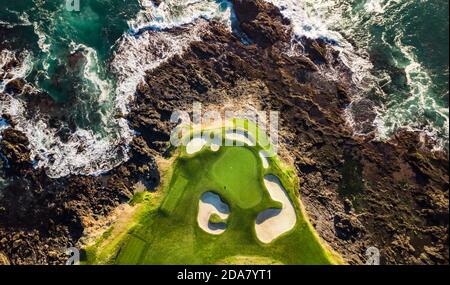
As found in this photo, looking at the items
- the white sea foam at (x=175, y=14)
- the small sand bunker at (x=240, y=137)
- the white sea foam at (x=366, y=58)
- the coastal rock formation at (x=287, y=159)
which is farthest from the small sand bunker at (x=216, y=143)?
the white sea foam at (x=175, y=14)

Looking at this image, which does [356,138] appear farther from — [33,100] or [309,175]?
[33,100]

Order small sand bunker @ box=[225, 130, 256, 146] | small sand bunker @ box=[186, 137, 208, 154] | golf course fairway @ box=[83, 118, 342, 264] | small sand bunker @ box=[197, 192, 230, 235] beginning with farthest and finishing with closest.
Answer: small sand bunker @ box=[186, 137, 208, 154]
small sand bunker @ box=[225, 130, 256, 146]
small sand bunker @ box=[197, 192, 230, 235]
golf course fairway @ box=[83, 118, 342, 264]

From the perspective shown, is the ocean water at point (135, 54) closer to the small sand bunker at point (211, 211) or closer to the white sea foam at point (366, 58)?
the white sea foam at point (366, 58)

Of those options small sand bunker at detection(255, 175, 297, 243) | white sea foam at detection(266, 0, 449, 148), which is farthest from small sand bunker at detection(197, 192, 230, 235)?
white sea foam at detection(266, 0, 449, 148)

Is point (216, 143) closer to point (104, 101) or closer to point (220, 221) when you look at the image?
point (220, 221)

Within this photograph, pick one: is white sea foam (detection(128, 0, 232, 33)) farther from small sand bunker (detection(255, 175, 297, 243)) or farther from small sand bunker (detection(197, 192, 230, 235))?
small sand bunker (detection(197, 192, 230, 235))

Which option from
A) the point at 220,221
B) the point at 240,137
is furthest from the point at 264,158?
the point at 220,221
